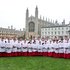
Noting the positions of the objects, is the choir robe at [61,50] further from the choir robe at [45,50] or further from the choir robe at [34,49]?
the choir robe at [34,49]

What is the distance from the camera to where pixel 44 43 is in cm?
1733

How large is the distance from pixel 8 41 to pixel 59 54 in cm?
431

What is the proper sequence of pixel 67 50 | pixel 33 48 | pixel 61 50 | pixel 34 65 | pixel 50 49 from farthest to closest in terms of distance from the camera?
pixel 33 48 < pixel 50 49 < pixel 61 50 < pixel 67 50 < pixel 34 65

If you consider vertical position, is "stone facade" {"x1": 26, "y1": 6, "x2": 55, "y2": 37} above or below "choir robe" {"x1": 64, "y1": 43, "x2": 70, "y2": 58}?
above

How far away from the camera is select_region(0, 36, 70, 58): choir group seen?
16.5m

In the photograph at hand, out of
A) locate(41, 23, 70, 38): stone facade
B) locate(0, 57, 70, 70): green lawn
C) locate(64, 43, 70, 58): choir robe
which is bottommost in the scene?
locate(0, 57, 70, 70): green lawn

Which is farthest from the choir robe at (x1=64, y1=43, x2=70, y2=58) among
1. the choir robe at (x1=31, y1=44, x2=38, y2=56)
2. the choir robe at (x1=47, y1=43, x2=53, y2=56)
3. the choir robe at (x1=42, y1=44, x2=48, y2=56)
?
the choir robe at (x1=31, y1=44, x2=38, y2=56)

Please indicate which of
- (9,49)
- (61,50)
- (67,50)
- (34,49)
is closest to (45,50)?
(34,49)

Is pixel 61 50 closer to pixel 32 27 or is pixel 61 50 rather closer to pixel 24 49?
pixel 24 49

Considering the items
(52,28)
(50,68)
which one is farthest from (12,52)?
(52,28)

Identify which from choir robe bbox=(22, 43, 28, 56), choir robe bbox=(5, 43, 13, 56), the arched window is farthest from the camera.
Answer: the arched window

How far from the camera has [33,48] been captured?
17.6 m

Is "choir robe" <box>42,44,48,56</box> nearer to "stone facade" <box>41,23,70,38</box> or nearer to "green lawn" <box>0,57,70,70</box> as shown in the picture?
"green lawn" <box>0,57,70,70</box>

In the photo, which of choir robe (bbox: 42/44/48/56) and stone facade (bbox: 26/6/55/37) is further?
stone facade (bbox: 26/6/55/37)
